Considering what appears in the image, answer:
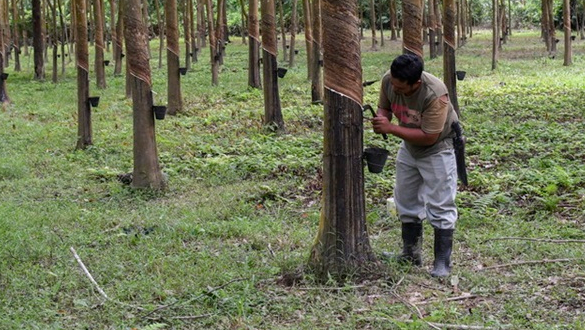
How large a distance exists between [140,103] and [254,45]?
331 inches

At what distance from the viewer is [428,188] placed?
224 inches

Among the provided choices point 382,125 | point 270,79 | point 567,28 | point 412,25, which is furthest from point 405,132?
point 567,28

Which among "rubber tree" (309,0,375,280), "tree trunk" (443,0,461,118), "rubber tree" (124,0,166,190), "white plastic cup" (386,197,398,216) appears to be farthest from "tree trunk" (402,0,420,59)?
"rubber tree" (309,0,375,280)

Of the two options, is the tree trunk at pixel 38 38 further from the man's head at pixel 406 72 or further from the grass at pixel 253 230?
the man's head at pixel 406 72

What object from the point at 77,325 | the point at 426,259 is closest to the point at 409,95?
the point at 426,259

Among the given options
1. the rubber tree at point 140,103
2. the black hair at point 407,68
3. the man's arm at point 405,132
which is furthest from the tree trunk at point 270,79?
→ the black hair at point 407,68

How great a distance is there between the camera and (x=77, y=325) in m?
4.94

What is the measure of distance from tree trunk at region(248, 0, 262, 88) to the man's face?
1053cm

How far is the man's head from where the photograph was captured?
530cm

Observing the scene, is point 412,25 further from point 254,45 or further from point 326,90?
point 254,45

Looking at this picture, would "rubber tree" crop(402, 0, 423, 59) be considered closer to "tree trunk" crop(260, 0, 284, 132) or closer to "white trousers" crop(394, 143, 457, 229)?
"tree trunk" crop(260, 0, 284, 132)

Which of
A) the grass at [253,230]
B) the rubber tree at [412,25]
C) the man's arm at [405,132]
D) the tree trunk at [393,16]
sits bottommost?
the grass at [253,230]

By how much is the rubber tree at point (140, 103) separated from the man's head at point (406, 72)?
4.90m

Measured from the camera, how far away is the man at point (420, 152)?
5430mm
